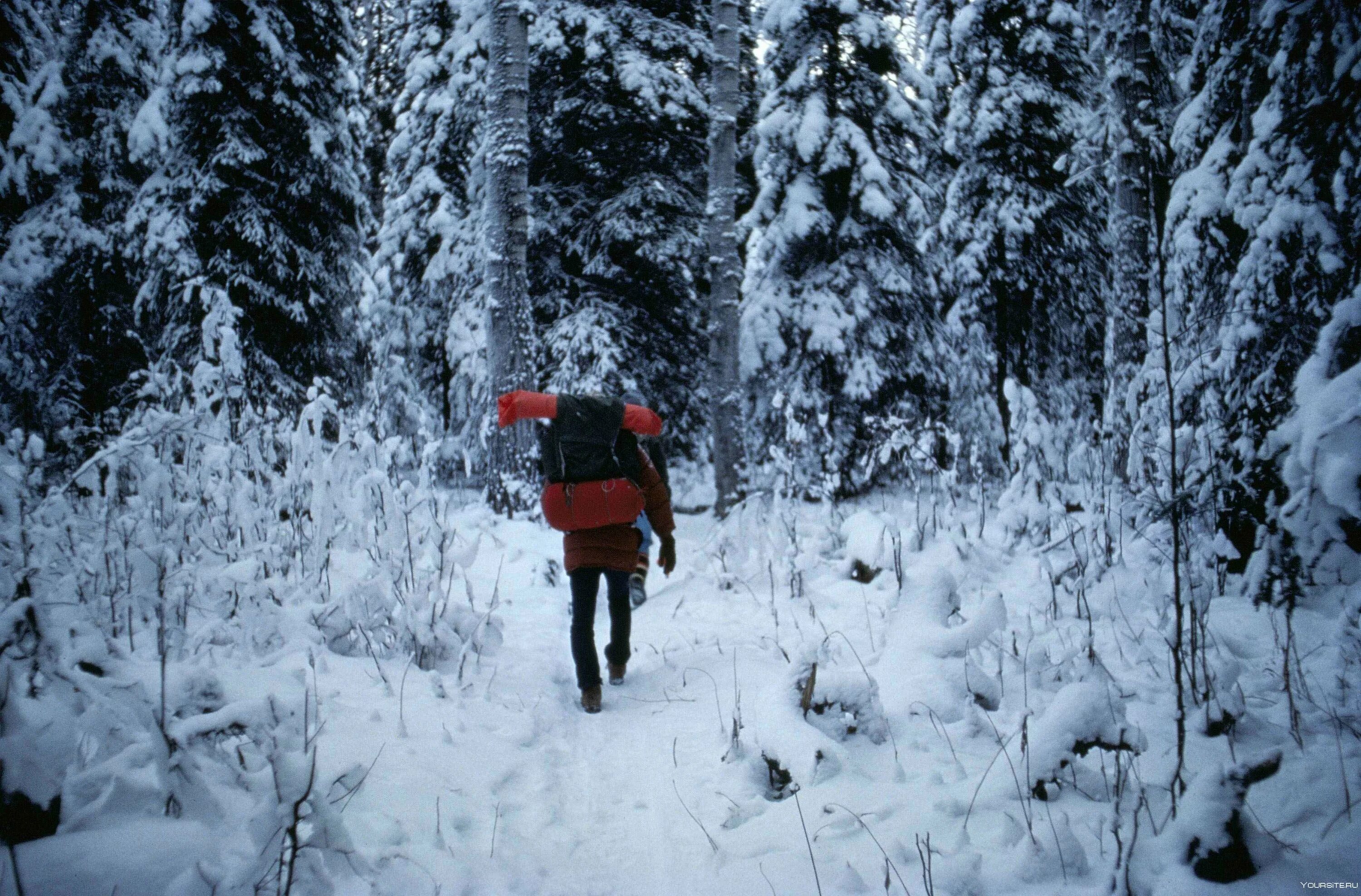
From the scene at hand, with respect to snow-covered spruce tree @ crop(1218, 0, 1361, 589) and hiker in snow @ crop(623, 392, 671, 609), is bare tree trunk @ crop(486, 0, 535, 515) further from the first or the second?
snow-covered spruce tree @ crop(1218, 0, 1361, 589)

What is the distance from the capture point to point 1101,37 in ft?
28.5

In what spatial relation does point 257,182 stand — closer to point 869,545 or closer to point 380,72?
point 380,72

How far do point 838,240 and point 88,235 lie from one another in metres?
11.9

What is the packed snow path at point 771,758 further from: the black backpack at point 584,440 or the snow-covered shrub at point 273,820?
the black backpack at point 584,440

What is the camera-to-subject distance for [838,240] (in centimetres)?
1034

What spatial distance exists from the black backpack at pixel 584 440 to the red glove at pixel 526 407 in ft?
0.15

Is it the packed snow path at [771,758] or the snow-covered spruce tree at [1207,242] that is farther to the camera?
the snow-covered spruce tree at [1207,242]

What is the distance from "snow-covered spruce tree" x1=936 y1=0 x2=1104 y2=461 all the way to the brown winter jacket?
9763 mm

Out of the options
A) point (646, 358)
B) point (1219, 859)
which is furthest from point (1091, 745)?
point (646, 358)

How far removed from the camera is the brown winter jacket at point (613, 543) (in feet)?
12.4

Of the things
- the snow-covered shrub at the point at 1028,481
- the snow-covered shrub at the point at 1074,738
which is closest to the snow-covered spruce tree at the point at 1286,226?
the snow-covered shrub at the point at 1074,738

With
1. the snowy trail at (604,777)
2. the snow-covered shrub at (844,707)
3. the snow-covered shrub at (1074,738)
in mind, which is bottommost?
the snowy trail at (604,777)

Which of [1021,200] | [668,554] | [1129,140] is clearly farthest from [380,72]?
[668,554]

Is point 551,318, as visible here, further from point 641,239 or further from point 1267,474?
point 1267,474
